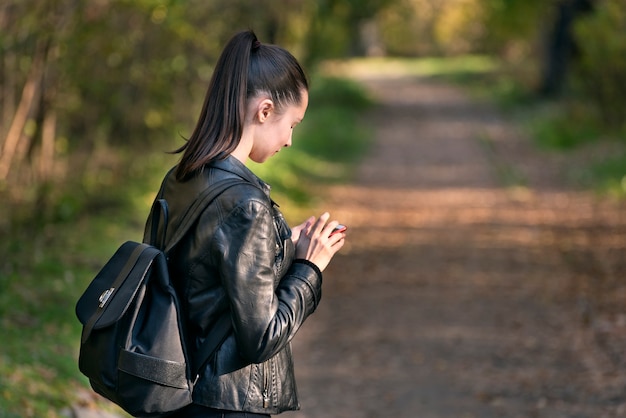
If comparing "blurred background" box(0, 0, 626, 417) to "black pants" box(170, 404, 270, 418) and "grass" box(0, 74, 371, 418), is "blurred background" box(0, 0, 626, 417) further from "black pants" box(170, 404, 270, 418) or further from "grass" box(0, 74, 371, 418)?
"black pants" box(170, 404, 270, 418)

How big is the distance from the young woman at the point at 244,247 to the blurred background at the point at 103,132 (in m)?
0.98

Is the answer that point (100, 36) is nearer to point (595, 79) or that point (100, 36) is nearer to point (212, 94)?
point (212, 94)

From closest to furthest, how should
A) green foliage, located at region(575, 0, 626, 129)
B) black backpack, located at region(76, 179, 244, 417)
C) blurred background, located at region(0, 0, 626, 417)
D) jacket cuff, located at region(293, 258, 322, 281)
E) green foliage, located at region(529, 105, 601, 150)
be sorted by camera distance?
black backpack, located at region(76, 179, 244, 417), jacket cuff, located at region(293, 258, 322, 281), blurred background, located at region(0, 0, 626, 417), green foliage, located at region(575, 0, 626, 129), green foliage, located at region(529, 105, 601, 150)

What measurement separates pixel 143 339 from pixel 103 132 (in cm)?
1083

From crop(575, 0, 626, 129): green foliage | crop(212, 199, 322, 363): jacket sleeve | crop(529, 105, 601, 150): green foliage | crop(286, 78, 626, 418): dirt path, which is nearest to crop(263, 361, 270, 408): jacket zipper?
crop(212, 199, 322, 363): jacket sleeve

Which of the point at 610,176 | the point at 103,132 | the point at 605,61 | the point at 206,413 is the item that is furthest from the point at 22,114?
the point at 605,61

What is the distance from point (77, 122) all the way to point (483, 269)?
5221mm

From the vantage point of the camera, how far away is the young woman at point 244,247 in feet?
9.10

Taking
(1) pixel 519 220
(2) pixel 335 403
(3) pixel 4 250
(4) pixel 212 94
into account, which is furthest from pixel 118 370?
(1) pixel 519 220

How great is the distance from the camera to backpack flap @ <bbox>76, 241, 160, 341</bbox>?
275 cm

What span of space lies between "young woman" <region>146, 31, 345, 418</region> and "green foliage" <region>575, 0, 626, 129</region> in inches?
612

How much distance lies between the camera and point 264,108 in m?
2.91

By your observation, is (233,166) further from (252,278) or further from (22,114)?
(22,114)

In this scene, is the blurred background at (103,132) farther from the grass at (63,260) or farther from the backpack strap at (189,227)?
the backpack strap at (189,227)
